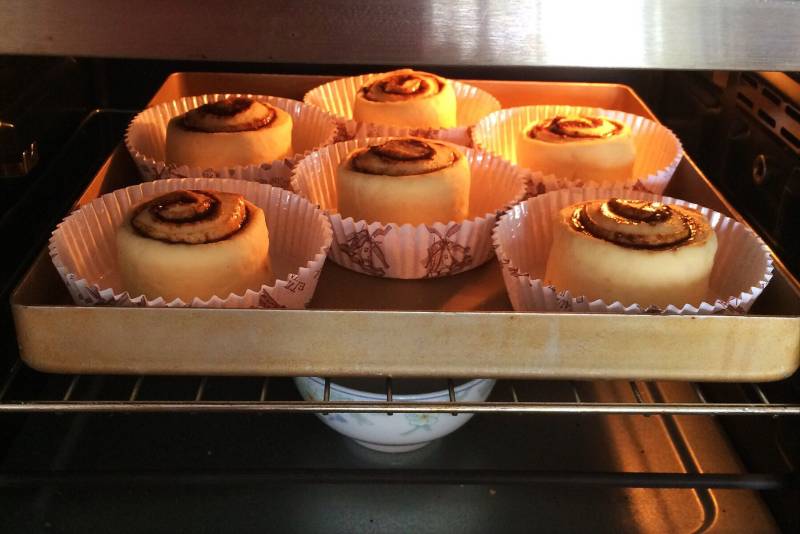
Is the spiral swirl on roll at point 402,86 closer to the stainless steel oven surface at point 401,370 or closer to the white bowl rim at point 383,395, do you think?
the stainless steel oven surface at point 401,370

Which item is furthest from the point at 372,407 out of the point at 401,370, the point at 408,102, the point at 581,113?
the point at 581,113

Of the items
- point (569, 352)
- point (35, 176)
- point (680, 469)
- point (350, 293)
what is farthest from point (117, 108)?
point (680, 469)

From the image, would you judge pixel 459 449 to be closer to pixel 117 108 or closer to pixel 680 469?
pixel 680 469

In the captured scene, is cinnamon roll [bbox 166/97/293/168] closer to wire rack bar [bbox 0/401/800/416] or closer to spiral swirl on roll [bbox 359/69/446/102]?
spiral swirl on roll [bbox 359/69/446/102]

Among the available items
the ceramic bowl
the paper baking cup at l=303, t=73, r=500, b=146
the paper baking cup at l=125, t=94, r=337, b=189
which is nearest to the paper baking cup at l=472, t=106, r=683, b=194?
the paper baking cup at l=303, t=73, r=500, b=146

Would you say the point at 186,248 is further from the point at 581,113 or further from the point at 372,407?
the point at 581,113

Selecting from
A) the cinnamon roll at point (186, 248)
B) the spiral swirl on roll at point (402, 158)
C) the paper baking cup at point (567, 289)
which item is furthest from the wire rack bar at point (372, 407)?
the spiral swirl on roll at point (402, 158)
